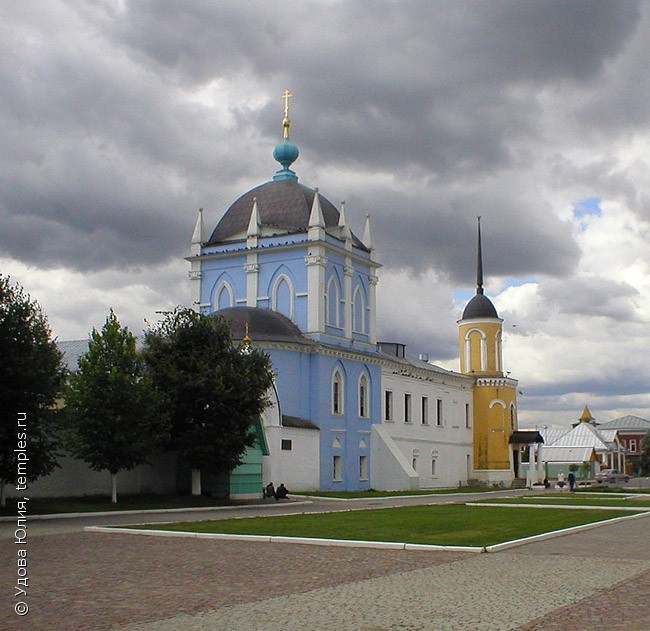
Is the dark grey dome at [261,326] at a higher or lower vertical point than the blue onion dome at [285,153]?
lower

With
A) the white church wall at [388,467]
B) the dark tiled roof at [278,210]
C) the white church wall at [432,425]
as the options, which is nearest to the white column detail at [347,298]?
the dark tiled roof at [278,210]

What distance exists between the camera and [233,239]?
5112 centimetres

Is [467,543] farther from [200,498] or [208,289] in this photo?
[208,289]

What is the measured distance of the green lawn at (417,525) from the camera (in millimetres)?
18297

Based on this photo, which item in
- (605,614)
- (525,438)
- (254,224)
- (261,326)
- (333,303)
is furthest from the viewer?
(525,438)

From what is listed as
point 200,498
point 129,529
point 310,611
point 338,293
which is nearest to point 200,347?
point 200,498

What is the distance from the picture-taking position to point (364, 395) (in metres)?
50.4

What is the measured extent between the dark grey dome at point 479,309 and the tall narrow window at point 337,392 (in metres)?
22.2

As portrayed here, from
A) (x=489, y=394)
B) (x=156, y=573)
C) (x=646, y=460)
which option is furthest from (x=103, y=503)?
(x=646, y=460)

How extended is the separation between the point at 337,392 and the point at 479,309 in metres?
23.1

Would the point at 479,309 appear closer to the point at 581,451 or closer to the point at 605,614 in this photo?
the point at 581,451

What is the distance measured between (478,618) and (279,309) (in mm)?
39507

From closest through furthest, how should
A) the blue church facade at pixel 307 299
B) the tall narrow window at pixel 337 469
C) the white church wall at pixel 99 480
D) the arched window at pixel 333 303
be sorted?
the white church wall at pixel 99 480, the blue church facade at pixel 307 299, the tall narrow window at pixel 337 469, the arched window at pixel 333 303

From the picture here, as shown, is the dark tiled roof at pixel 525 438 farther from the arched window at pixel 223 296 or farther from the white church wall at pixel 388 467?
the arched window at pixel 223 296
